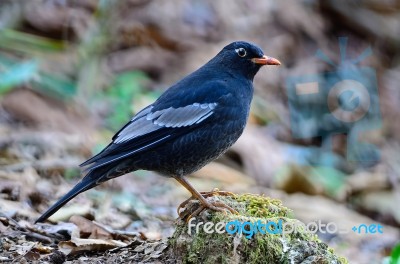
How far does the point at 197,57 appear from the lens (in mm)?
10219

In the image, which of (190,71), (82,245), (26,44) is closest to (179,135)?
(82,245)

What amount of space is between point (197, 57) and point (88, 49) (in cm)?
215

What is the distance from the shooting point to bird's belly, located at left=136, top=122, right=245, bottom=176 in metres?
4.79

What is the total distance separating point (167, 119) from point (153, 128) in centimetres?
13

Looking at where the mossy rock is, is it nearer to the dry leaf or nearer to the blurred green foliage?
the dry leaf

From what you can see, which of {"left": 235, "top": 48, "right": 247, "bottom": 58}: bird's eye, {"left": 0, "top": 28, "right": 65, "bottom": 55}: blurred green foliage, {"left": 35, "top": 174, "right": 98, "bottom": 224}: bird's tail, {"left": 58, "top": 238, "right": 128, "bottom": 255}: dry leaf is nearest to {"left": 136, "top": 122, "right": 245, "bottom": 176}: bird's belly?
{"left": 35, "top": 174, "right": 98, "bottom": 224}: bird's tail

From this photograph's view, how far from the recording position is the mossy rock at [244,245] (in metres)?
3.95

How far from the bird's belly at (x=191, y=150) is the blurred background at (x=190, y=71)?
2.63 ft

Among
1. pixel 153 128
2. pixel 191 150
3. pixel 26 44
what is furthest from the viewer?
pixel 26 44

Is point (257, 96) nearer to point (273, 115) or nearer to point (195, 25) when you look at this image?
point (273, 115)

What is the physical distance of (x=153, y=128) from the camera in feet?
16.0

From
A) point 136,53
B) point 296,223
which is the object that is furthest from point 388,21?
point 296,223

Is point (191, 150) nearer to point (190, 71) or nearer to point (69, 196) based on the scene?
point (69, 196)

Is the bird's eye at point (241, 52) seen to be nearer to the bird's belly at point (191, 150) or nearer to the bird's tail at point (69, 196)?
the bird's belly at point (191, 150)
